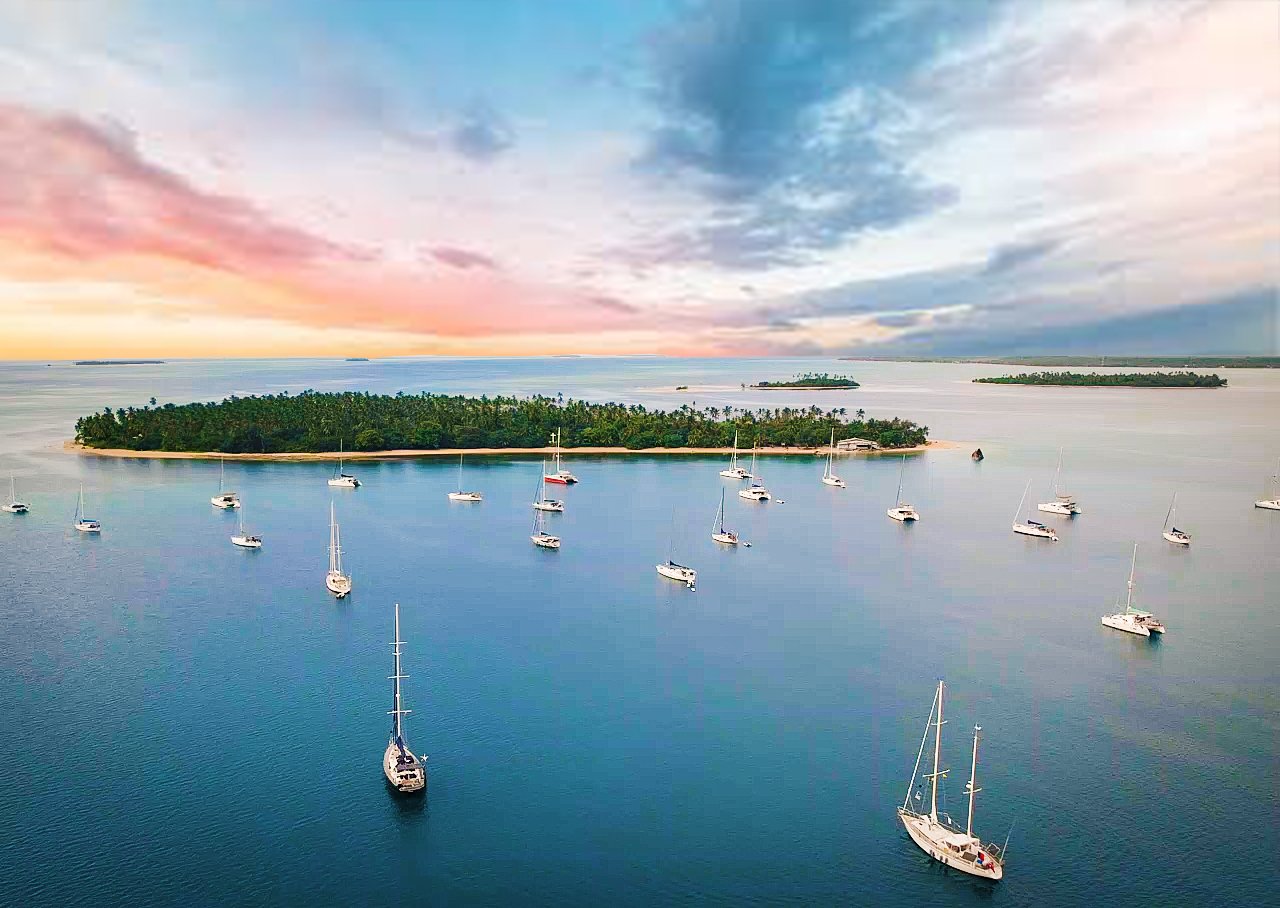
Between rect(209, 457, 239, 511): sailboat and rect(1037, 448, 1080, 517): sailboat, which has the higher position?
rect(1037, 448, 1080, 517): sailboat

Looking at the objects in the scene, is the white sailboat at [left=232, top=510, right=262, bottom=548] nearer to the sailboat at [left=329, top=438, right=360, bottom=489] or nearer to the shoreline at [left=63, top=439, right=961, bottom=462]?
the sailboat at [left=329, top=438, right=360, bottom=489]

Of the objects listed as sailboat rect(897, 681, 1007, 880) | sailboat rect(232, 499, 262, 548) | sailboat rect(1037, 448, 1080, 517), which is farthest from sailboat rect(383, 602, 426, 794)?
sailboat rect(1037, 448, 1080, 517)

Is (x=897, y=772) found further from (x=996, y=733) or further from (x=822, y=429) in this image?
(x=822, y=429)

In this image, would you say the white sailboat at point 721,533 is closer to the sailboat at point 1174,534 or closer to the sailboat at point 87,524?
the sailboat at point 1174,534

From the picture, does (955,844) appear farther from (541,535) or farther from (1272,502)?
(1272,502)

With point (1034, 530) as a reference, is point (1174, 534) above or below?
above

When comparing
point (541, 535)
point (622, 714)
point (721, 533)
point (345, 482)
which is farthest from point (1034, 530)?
point (345, 482)
